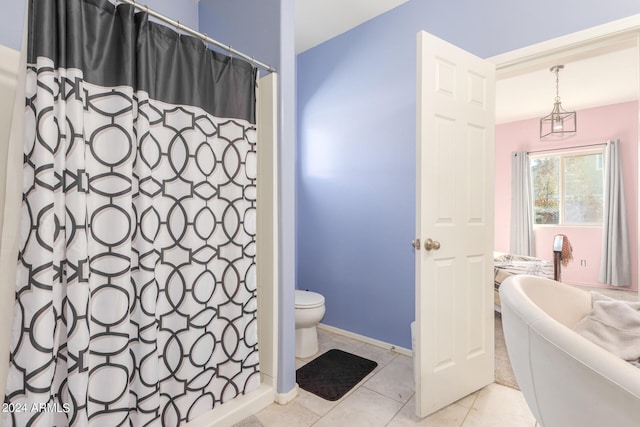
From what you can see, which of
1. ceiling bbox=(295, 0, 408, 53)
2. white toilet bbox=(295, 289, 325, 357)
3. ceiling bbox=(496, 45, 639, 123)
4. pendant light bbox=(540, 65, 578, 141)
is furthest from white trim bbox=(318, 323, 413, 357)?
pendant light bbox=(540, 65, 578, 141)

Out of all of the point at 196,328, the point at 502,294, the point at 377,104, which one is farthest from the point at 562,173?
the point at 196,328

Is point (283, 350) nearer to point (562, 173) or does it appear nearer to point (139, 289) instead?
point (139, 289)

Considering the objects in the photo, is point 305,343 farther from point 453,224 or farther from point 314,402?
point 453,224

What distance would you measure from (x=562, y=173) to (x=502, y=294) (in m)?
5.37

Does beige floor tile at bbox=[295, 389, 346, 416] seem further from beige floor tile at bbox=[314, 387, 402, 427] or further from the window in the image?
the window

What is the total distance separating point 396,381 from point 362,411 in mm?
395

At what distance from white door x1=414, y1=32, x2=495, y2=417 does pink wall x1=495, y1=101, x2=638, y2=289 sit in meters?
4.04

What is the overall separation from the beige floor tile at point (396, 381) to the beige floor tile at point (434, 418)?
0.36 feet

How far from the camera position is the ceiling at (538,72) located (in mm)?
2357

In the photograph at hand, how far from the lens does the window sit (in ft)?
15.8

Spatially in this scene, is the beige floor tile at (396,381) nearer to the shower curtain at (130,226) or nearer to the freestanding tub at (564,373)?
the shower curtain at (130,226)

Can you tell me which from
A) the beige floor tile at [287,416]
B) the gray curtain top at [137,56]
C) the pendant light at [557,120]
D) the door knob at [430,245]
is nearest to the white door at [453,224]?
the door knob at [430,245]

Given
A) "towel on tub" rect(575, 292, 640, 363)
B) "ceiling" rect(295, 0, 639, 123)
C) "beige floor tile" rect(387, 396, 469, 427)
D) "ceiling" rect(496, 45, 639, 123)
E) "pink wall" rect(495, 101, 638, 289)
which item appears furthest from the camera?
"pink wall" rect(495, 101, 638, 289)

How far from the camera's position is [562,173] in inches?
202
